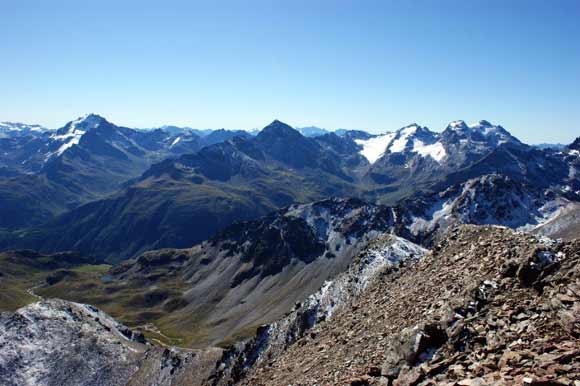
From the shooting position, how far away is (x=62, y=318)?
14162 centimetres

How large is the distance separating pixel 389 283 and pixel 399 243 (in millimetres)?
37169

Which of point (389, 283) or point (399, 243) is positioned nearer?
point (389, 283)

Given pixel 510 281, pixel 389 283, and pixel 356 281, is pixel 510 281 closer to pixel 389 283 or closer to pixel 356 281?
pixel 389 283

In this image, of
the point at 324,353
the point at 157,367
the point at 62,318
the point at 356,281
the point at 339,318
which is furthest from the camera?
the point at 62,318

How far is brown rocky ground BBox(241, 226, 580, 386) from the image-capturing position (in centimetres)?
1856

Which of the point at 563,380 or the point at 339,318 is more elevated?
the point at 563,380

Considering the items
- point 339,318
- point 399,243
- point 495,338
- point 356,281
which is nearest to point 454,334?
point 495,338

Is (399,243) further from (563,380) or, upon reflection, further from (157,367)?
(563,380)

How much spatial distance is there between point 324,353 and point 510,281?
16330mm

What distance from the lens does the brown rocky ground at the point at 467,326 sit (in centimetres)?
1856

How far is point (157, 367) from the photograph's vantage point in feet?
338

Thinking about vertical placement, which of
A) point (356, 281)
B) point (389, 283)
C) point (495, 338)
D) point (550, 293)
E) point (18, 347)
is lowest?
point (18, 347)

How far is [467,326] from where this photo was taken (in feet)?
79.5

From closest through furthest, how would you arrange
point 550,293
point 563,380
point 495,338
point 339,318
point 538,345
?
1. point 563,380
2. point 538,345
3. point 495,338
4. point 550,293
5. point 339,318
